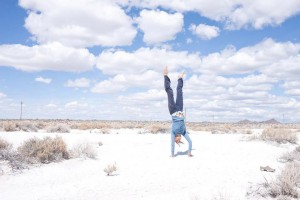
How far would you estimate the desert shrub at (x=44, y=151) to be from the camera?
11.7 m

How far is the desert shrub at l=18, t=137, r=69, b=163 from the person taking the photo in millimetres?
11727

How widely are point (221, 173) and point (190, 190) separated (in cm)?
196

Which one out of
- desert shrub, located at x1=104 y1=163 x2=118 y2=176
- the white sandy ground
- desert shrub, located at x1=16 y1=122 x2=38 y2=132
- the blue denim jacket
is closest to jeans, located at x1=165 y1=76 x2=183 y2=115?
the blue denim jacket

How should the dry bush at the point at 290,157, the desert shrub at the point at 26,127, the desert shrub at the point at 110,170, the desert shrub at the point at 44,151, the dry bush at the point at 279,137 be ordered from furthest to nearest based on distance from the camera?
the desert shrub at the point at 26,127 → the dry bush at the point at 279,137 → the dry bush at the point at 290,157 → the desert shrub at the point at 44,151 → the desert shrub at the point at 110,170

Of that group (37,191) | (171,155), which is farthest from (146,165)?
(37,191)

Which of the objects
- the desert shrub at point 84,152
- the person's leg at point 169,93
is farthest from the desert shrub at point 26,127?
the person's leg at point 169,93

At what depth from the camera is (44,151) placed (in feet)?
38.7

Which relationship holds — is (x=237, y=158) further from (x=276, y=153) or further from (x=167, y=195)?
(x=167, y=195)

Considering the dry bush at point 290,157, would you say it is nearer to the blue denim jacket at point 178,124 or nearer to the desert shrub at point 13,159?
the blue denim jacket at point 178,124

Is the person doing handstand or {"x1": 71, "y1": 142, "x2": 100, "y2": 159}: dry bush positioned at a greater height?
the person doing handstand

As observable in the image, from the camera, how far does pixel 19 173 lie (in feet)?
34.7

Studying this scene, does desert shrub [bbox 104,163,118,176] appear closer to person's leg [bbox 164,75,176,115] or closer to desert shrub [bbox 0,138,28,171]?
desert shrub [bbox 0,138,28,171]

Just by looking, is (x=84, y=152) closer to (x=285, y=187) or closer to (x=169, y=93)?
(x=169, y=93)

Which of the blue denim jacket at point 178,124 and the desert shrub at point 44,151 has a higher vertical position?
the blue denim jacket at point 178,124
